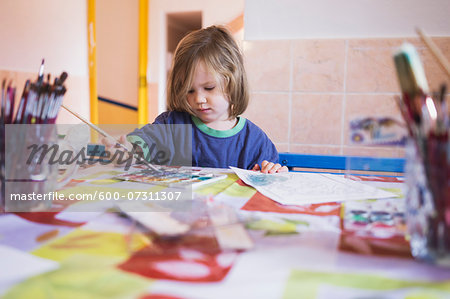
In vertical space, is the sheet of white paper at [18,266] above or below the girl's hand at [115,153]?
below

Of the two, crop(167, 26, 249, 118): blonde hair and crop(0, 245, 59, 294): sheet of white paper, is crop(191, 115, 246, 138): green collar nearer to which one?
crop(167, 26, 249, 118): blonde hair

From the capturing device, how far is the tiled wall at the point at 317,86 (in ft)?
5.36

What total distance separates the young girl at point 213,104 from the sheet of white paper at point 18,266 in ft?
2.48

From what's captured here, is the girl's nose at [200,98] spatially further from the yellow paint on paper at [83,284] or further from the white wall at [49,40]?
the white wall at [49,40]

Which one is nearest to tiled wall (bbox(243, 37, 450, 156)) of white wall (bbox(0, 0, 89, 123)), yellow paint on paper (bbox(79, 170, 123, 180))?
yellow paint on paper (bbox(79, 170, 123, 180))

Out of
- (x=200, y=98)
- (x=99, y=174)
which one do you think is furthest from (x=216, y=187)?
(x=200, y=98)

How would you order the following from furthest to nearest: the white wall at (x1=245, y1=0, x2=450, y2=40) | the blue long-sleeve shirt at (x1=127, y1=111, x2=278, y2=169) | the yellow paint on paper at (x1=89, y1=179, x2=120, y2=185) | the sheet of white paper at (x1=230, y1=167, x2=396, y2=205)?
the white wall at (x1=245, y1=0, x2=450, y2=40), the blue long-sleeve shirt at (x1=127, y1=111, x2=278, y2=169), the yellow paint on paper at (x1=89, y1=179, x2=120, y2=185), the sheet of white paper at (x1=230, y1=167, x2=396, y2=205)

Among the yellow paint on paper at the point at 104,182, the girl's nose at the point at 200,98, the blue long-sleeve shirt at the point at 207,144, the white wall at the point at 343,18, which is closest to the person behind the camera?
the yellow paint on paper at the point at 104,182

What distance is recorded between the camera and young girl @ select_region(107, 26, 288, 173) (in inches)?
46.0

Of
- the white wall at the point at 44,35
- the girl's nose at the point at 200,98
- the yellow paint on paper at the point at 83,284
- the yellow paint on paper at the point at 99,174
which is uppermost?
the white wall at the point at 44,35

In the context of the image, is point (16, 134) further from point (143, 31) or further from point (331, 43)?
point (143, 31)

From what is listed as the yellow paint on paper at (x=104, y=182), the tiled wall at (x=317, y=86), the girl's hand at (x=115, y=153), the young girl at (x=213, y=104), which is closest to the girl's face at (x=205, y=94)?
the young girl at (x=213, y=104)

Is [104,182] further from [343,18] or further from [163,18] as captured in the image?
[163,18]

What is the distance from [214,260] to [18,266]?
0.18 m
